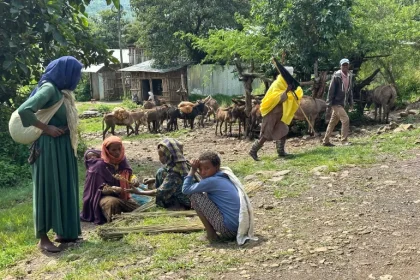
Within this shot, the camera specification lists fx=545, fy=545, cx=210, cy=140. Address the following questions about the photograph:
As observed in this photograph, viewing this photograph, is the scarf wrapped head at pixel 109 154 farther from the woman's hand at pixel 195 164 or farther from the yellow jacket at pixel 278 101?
the yellow jacket at pixel 278 101

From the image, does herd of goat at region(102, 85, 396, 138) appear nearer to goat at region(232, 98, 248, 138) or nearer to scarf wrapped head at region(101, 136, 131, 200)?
goat at region(232, 98, 248, 138)

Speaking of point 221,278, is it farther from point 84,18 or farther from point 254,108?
point 254,108

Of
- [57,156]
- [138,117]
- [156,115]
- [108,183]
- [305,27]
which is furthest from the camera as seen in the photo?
[138,117]

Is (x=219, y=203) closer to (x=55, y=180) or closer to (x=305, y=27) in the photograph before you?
(x=55, y=180)

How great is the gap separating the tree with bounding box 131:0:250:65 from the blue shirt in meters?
24.0

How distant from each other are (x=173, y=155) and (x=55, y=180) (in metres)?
1.61

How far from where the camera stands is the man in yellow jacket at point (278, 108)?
1030 cm

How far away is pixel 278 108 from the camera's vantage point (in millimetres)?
10453

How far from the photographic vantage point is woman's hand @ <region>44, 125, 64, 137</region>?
216 inches

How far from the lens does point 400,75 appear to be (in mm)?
19266

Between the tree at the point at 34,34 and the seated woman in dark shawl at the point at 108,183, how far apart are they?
132 inches

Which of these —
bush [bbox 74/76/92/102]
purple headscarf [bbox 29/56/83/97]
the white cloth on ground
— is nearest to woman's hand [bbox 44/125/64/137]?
purple headscarf [bbox 29/56/83/97]

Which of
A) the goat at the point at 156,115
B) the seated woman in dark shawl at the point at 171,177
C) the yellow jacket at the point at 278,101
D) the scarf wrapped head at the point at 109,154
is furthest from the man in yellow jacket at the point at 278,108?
the goat at the point at 156,115

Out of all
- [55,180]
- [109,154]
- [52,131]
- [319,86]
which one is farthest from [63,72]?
[319,86]
